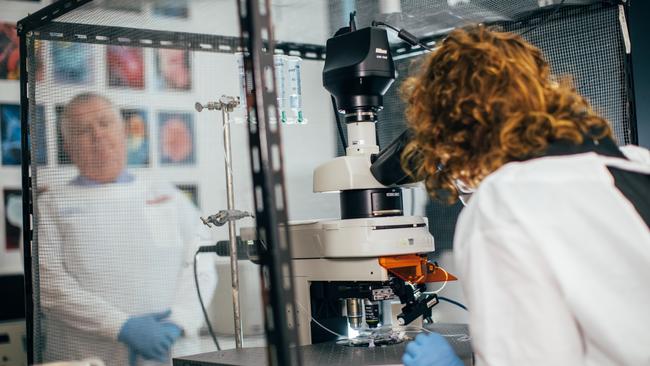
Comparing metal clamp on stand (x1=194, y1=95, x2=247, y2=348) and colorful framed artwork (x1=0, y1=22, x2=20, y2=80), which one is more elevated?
colorful framed artwork (x1=0, y1=22, x2=20, y2=80)

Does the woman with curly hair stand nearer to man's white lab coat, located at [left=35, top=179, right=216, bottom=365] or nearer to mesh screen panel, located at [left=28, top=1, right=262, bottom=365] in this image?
mesh screen panel, located at [left=28, top=1, right=262, bottom=365]

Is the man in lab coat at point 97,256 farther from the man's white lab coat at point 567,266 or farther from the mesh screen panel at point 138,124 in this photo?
the man's white lab coat at point 567,266

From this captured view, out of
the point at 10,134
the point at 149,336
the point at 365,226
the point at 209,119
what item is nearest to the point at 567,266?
the point at 365,226

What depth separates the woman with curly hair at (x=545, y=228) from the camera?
86cm

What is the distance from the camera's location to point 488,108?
3.26ft

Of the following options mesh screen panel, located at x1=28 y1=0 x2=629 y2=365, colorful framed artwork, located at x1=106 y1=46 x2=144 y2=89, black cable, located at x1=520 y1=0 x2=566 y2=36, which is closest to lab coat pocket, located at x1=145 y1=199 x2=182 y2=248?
mesh screen panel, located at x1=28 y1=0 x2=629 y2=365

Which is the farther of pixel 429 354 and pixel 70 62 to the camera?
pixel 70 62

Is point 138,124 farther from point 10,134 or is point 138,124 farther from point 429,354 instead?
point 429,354

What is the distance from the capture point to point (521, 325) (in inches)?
34.9

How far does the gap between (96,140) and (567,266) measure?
1.62 meters

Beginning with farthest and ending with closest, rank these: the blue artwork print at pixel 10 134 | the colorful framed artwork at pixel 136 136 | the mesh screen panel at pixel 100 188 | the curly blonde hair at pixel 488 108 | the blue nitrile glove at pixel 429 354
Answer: the blue artwork print at pixel 10 134 < the colorful framed artwork at pixel 136 136 < the mesh screen panel at pixel 100 188 < the blue nitrile glove at pixel 429 354 < the curly blonde hair at pixel 488 108

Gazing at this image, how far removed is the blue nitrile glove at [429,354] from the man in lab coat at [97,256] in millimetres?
1206

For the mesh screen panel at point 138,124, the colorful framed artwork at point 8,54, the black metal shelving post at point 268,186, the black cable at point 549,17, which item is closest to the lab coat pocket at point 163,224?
the mesh screen panel at point 138,124

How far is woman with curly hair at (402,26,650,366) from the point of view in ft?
2.82
